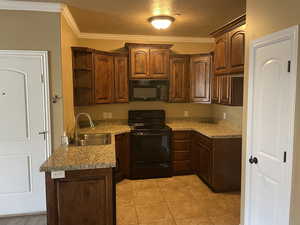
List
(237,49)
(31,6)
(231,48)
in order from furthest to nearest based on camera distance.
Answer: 1. (231,48)
2. (237,49)
3. (31,6)

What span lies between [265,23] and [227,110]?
2411 millimetres

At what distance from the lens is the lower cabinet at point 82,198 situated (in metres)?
2.09

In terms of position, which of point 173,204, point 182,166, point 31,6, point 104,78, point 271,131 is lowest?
point 173,204

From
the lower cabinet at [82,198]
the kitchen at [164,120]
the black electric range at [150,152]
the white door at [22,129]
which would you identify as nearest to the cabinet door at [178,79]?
the kitchen at [164,120]

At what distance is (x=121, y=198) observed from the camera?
11.3 feet

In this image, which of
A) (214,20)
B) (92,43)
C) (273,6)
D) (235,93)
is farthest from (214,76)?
(92,43)

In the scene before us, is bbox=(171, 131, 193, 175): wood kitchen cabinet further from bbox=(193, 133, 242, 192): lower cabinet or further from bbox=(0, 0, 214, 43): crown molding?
bbox=(0, 0, 214, 43): crown molding

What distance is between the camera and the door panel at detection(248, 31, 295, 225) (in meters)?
1.83

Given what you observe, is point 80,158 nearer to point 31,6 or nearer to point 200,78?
point 31,6

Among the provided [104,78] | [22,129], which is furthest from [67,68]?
[22,129]

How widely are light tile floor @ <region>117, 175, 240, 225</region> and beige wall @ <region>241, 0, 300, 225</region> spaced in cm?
109

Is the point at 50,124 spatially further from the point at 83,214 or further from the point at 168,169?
the point at 168,169

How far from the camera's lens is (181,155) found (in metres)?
4.31

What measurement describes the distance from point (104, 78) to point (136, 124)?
43.4 inches
